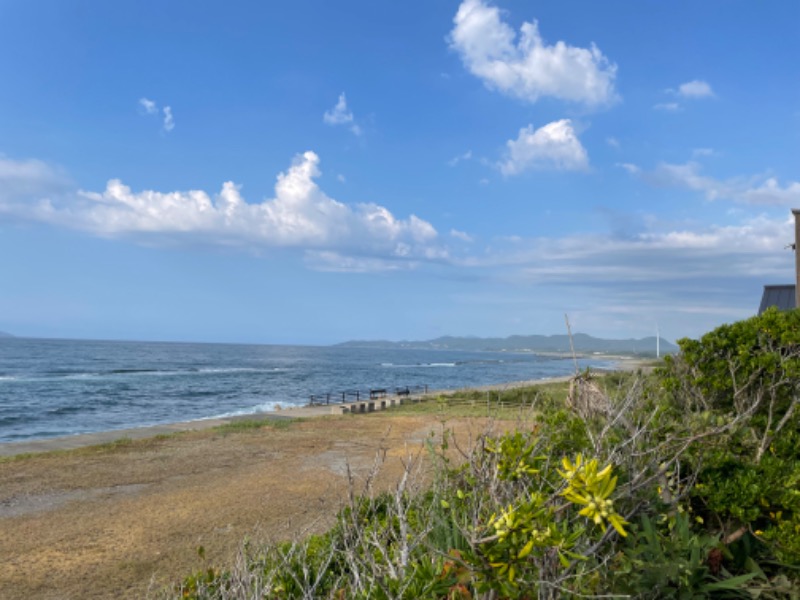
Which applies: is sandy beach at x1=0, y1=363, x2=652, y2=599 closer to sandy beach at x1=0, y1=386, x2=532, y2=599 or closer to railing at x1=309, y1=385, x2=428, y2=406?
sandy beach at x1=0, y1=386, x2=532, y2=599

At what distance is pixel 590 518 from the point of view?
2840mm

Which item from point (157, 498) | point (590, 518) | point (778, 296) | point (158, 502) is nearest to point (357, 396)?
point (778, 296)

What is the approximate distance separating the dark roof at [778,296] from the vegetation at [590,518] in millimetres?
14214

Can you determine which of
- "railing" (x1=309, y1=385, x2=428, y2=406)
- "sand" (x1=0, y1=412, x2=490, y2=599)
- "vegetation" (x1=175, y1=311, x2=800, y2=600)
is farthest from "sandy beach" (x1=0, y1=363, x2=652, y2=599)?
"railing" (x1=309, y1=385, x2=428, y2=406)

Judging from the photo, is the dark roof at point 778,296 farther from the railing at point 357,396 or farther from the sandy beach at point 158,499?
the railing at point 357,396

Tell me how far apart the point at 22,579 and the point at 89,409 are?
123 ft

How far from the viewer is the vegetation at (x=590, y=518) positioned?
2070mm

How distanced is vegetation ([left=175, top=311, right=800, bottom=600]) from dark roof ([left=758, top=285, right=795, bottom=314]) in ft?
46.6

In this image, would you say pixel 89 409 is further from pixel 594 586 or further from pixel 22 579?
pixel 594 586

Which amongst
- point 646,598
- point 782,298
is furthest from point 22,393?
point 646,598

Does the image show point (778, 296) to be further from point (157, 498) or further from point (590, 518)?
point (590, 518)

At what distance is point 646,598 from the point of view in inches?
113

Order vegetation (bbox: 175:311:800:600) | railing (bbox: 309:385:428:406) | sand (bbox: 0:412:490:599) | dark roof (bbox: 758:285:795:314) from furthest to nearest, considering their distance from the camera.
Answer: railing (bbox: 309:385:428:406), dark roof (bbox: 758:285:795:314), sand (bbox: 0:412:490:599), vegetation (bbox: 175:311:800:600)

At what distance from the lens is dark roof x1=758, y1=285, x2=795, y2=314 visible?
17.5 m
